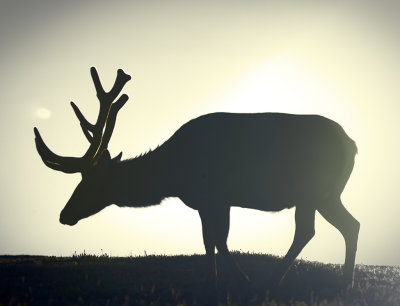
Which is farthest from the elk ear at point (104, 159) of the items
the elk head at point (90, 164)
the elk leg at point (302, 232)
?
the elk leg at point (302, 232)

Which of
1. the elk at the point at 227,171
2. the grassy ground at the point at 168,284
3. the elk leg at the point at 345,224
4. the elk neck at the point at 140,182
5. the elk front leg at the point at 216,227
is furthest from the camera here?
the elk neck at the point at 140,182

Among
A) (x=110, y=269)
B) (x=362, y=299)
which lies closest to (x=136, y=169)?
(x=110, y=269)

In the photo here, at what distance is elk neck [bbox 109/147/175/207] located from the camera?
42.0 feet

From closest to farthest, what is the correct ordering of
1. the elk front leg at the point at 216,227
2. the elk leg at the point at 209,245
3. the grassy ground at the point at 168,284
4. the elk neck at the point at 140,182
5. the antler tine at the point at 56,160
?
1. the grassy ground at the point at 168,284
2. the elk leg at the point at 209,245
3. the elk front leg at the point at 216,227
4. the antler tine at the point at 56,160
5. the elk neck at the point at 140,182

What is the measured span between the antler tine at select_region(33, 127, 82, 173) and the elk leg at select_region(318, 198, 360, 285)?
5735mm

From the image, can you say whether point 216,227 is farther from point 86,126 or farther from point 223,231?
point 86,126

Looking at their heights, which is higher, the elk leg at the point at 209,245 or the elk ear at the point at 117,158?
the elk ear at the point at 117,158

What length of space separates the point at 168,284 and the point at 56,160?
4.04 metres

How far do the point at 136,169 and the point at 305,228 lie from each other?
4177 mm

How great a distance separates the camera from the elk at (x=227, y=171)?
11680 mm

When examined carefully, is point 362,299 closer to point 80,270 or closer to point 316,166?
point 316,166

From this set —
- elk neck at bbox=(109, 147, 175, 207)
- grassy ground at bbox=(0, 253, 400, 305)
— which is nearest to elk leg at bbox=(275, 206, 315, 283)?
grassy ground at bbox=(0, 253, 400, 305)

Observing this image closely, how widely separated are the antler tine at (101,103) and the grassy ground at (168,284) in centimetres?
270

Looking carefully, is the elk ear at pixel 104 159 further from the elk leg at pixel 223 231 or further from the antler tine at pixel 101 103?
the elk leg at pixel 223 231
